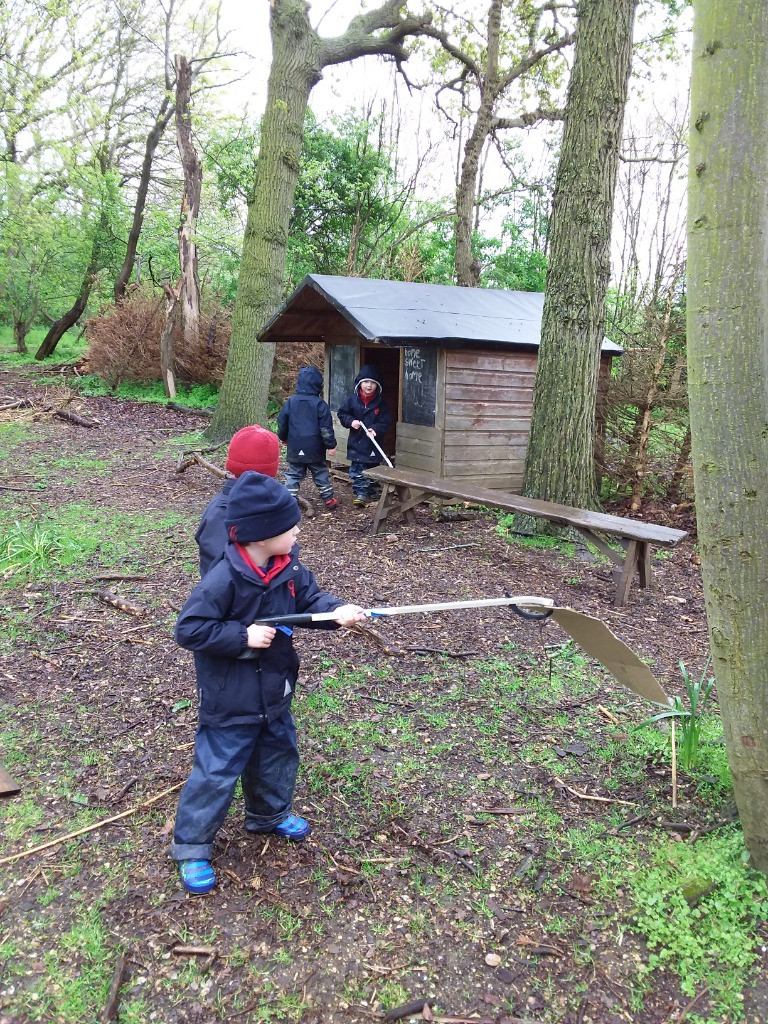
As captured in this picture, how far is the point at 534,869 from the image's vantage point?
2.90 m

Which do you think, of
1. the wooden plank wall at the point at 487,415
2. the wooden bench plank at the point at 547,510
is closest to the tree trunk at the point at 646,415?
the wooden plank wall at the point at 487,415

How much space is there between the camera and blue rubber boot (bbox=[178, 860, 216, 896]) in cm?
274

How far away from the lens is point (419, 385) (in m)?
8.82

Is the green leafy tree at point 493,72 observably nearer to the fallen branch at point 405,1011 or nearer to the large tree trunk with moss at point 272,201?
the large tree trunk with moss at point 272,201

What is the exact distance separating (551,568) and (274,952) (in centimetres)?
453

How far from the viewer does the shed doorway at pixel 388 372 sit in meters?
10.6

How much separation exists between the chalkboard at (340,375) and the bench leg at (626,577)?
5494 mm

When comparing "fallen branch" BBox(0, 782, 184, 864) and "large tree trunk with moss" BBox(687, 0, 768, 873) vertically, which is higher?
"large tree trunk with moss" BBox(687, 0, 768, 873)

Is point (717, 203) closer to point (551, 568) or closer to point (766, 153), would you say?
point (766, 153)

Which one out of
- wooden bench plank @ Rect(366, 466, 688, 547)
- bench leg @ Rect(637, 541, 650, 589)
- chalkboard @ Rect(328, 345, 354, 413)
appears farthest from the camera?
chalkboard @ Rect(328, 345, 354, 413)

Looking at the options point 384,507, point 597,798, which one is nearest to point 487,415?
point 384,507

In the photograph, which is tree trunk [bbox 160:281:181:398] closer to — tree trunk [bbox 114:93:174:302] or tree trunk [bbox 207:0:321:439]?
tree trunk [bbox 114:93:174:302]

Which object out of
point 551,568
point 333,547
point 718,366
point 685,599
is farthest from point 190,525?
point 718,366

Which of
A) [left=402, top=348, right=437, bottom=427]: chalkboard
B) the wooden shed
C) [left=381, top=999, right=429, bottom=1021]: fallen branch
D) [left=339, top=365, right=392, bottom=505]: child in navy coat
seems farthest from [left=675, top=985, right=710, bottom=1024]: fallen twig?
[left=339, top=365, right=392, bottom=505]: child in navy coat
